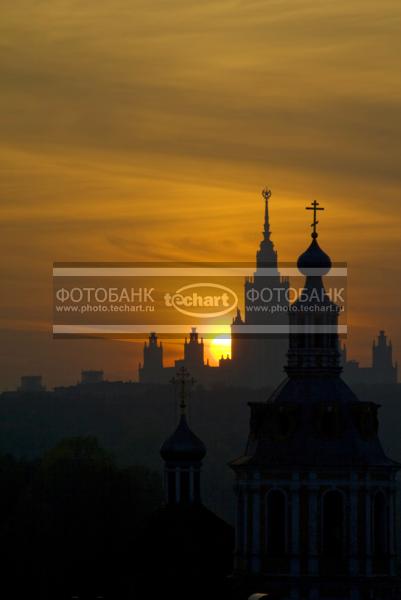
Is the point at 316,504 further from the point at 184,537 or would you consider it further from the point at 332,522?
the point at 184,537

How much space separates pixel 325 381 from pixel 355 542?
24.5 ft

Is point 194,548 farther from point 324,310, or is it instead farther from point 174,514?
point 324,310

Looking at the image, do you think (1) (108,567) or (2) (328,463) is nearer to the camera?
(2) (328,463)

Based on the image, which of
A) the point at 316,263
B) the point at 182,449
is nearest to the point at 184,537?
the point at 182,449

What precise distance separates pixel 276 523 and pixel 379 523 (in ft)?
14.7

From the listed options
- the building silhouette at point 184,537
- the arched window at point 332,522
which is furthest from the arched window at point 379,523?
the building silhouette at point 184,537

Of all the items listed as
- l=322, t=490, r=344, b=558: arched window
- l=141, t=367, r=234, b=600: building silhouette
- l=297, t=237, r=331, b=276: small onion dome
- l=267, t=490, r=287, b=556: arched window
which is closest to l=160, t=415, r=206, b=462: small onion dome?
l=141, t=367, r=234, b=600: building silhouette

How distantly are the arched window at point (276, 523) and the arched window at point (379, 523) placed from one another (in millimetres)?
3925

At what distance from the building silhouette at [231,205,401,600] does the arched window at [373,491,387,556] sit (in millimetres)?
43

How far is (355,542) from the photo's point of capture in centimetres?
14550

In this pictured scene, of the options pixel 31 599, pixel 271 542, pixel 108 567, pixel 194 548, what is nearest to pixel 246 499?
pixel 271 542

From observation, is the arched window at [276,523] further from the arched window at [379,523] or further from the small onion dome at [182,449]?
the small onion dome at [182,449]

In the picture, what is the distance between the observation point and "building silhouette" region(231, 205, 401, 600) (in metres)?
145

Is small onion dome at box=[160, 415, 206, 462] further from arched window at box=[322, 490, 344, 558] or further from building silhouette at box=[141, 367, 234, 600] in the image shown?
arched window at box=[322, 490, 344, 558]
